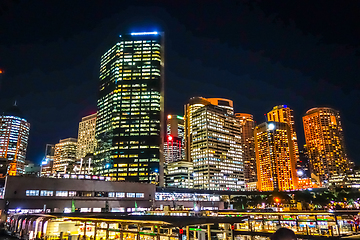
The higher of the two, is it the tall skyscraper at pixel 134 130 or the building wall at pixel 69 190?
the tall skyscraper at pixel 134 130

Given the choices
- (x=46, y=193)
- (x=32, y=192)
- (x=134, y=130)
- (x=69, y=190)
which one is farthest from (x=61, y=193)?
(x=134, y=130)

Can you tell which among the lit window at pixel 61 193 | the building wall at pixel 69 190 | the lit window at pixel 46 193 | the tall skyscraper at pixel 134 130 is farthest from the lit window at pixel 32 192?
the tall skyscraper at pixel 134 130

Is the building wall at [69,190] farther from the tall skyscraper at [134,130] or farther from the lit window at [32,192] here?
the tall skyscraper at [134,130]

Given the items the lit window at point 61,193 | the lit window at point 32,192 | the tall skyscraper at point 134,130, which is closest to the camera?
the lit window at point 32,192

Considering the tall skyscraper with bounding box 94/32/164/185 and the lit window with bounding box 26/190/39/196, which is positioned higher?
the tall skyscraper with bounding box 94/32/164/185

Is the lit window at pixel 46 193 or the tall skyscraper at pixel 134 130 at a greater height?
the tall skyscraper at pixel 134 130

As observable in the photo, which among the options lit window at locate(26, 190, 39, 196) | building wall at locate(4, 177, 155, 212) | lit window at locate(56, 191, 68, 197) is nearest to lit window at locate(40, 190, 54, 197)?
building wall at locate(4, 177, 155, 212)

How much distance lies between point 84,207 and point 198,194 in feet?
258

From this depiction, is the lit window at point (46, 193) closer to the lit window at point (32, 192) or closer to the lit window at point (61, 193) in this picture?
the lit window at point (32, 192)

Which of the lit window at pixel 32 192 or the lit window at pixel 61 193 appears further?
the lit window at pixel 61 193

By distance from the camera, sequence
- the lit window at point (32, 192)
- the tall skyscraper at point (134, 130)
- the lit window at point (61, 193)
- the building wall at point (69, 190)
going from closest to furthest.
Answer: the building wall at point (69, 190) → the lit window at point (32, 192) → the lit window at point (61, 193) → the tall skyscraper at point (134, 130)

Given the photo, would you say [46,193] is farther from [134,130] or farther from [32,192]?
[134,130]

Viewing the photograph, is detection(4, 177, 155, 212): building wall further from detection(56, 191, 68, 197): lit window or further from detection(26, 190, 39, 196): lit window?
detection(56, 191, 68, 197): lit window

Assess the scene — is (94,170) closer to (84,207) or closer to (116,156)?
(116,156)
